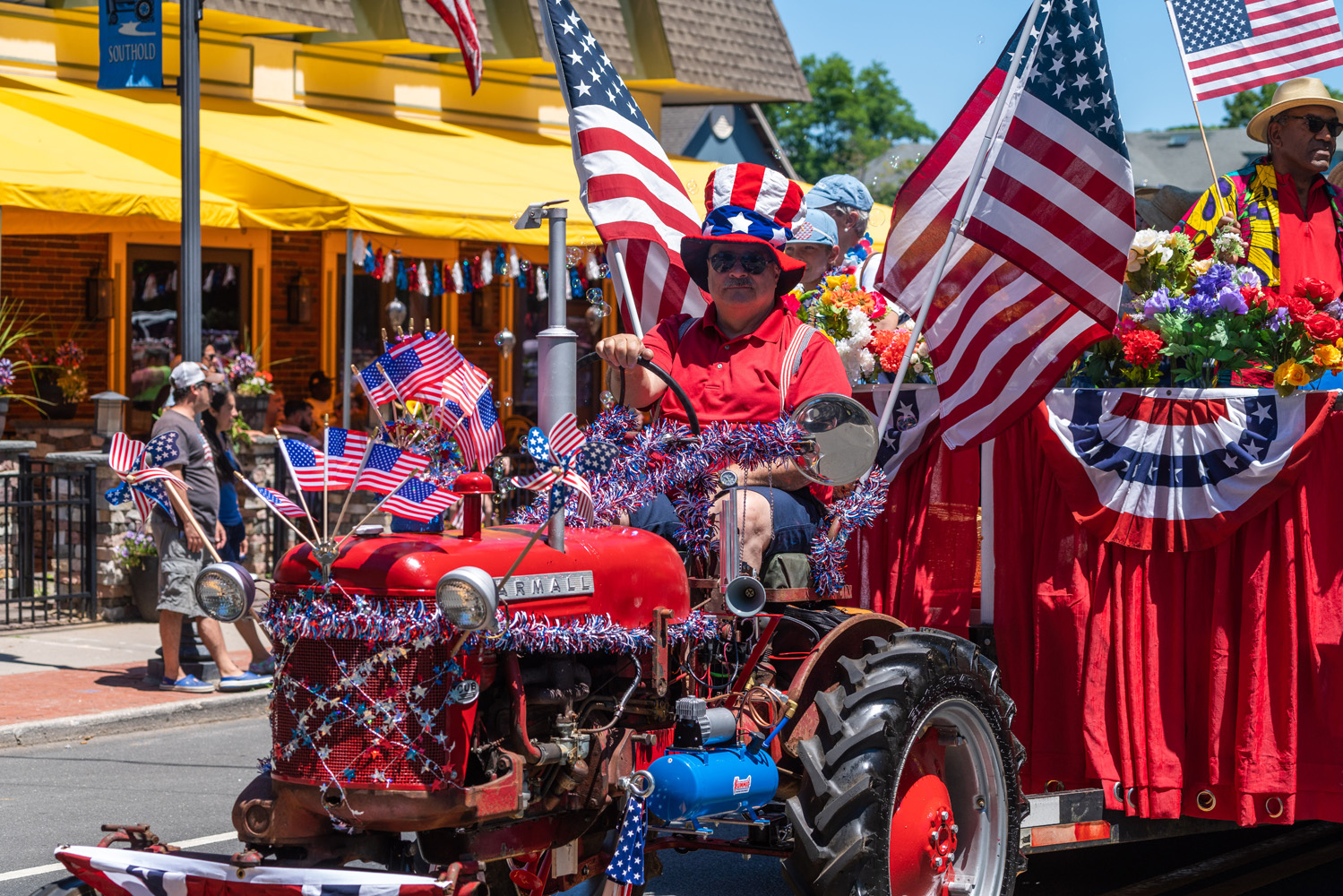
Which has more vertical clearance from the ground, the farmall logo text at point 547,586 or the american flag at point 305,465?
the american flag at point 305,465

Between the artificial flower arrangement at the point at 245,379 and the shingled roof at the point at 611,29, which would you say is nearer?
the artificial flower arrangement at the point at 245,379

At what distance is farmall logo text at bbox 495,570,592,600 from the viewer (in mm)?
3875

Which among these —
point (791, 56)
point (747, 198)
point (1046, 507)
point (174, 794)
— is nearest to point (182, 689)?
point (174, 794)

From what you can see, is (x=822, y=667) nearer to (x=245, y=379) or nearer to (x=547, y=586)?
(x=547, y=586)

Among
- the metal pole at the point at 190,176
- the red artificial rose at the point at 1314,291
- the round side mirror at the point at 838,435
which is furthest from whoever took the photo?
the metal pole at the point at 190,176

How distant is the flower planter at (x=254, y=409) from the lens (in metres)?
13.3

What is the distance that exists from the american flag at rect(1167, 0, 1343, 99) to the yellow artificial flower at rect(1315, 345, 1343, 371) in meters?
3.74

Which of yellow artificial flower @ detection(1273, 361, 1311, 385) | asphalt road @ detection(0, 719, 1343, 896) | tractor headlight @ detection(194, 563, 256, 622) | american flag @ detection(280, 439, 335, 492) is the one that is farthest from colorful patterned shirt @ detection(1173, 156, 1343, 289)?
tractor headlight @ detection(194, 563, 256, 622)

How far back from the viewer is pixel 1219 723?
490 cm

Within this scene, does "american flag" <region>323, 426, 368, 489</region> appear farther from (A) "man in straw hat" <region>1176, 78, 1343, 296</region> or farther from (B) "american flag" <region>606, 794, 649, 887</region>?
(A) "man in straw hat" <region>1176, 78, 1343, 296</region>

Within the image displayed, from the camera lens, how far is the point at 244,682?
959 centimetres

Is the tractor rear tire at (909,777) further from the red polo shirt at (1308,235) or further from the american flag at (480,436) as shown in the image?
the red polo shirt at (1308,235)

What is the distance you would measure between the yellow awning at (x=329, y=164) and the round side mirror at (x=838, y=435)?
838cm

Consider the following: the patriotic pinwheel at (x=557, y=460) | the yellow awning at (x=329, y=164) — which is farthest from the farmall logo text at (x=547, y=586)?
the yellow awning at (x=329, y=164)
